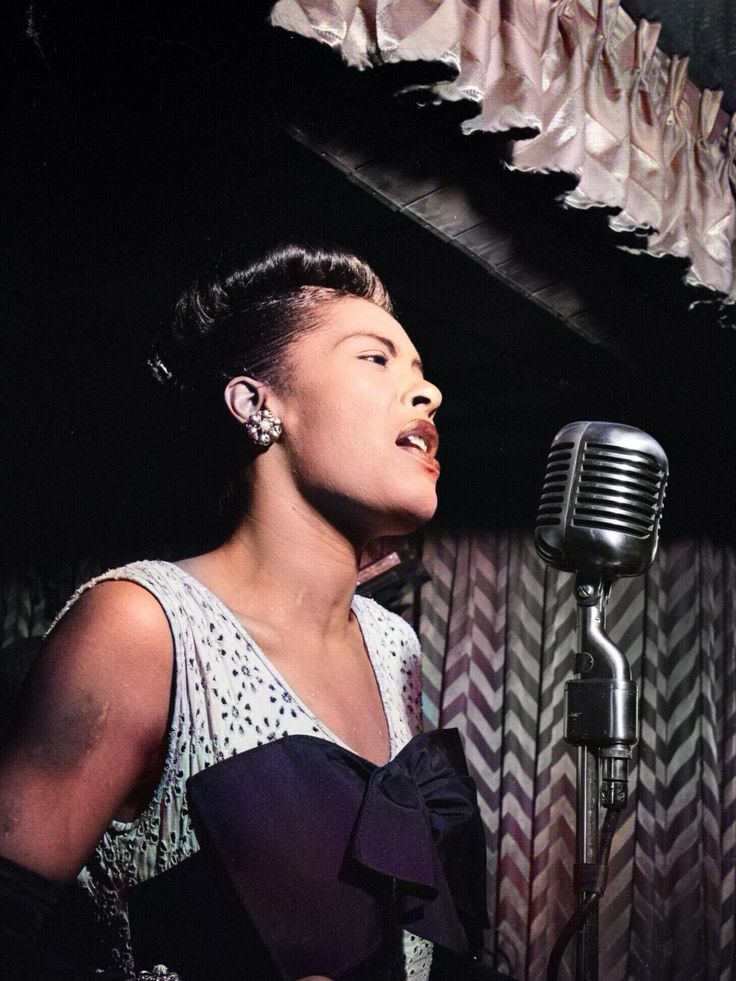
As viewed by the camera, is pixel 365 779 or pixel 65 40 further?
pixel 65 40

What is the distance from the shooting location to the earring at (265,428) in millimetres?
1358

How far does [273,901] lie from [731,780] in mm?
2197

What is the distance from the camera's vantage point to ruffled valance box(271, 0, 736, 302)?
1.23 meters

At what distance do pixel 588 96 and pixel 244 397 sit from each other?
32.2 inches

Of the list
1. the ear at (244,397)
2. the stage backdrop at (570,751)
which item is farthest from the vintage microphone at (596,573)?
the stage backdrop at (570,751)

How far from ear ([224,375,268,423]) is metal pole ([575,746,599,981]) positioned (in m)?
0.66

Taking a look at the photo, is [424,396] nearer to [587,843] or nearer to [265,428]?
[265,428]

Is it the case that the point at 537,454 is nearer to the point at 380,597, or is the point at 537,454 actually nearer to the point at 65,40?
the point at 380,597

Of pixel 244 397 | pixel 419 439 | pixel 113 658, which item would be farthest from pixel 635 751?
pixel 113 658

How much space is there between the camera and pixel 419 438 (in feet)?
4.40

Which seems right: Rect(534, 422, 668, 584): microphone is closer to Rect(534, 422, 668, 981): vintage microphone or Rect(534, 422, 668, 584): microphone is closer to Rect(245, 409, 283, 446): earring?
Rect(534, 422, 668, 981): vintage microphone

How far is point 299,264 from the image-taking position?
1442mm

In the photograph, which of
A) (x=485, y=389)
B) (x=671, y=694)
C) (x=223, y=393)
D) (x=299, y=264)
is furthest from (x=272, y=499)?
(x=671, y=694)

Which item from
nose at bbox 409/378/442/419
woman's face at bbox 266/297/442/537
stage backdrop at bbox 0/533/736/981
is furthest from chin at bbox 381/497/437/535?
stage backdrop at bbox 0/533/736/981
